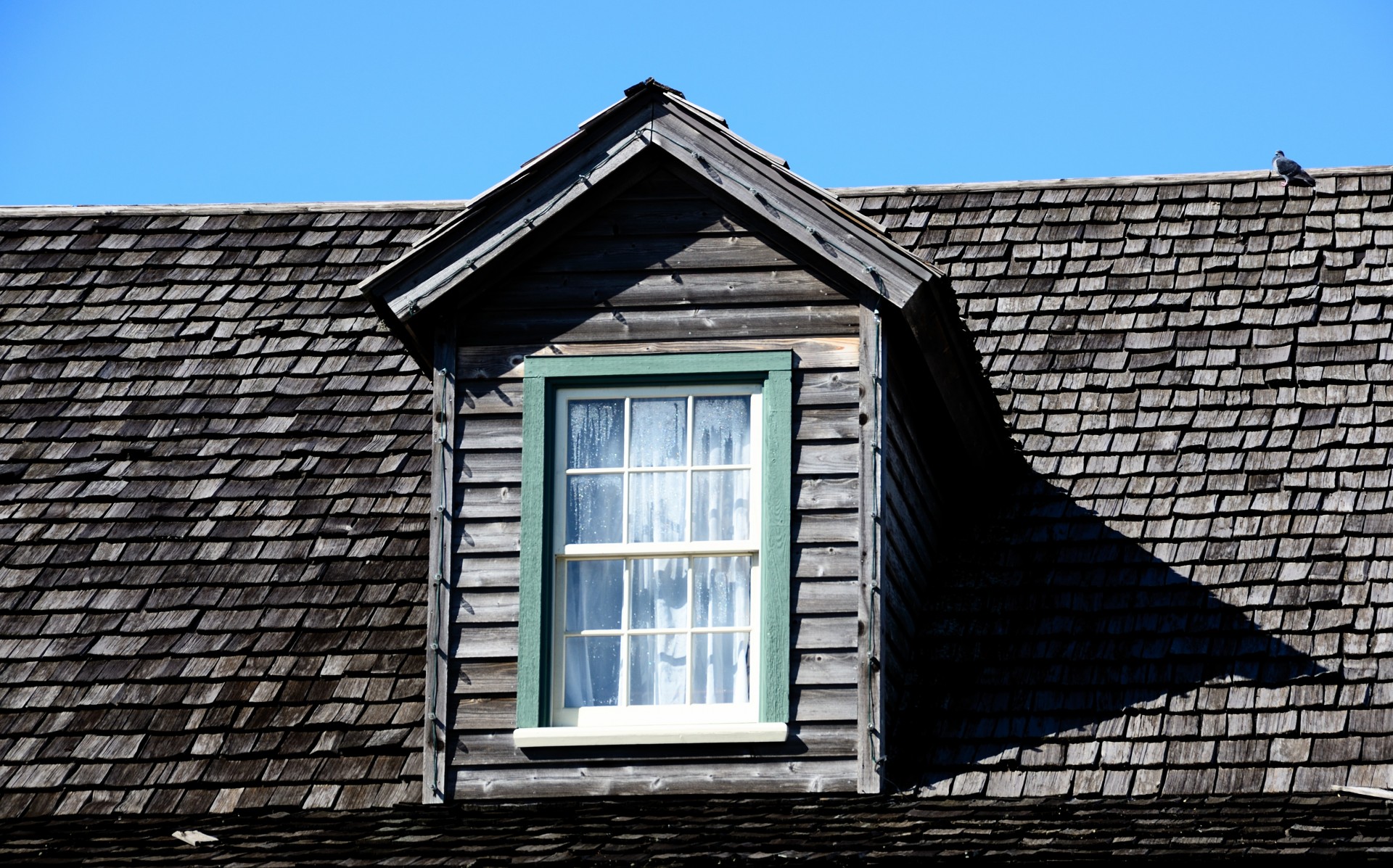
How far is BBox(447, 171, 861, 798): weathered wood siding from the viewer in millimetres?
8078

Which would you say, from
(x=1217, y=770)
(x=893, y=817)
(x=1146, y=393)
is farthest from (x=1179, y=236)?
(x=893, y=817)

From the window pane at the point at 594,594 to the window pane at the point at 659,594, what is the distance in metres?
0.07

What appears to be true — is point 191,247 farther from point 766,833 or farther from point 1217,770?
point 1217,770

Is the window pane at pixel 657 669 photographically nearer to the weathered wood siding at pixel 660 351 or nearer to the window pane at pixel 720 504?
the weathered wood siding at pixel 660 351

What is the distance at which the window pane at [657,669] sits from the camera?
324 inches

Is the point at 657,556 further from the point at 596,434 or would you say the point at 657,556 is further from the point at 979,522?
the point at 979,522

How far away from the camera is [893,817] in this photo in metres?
7.57

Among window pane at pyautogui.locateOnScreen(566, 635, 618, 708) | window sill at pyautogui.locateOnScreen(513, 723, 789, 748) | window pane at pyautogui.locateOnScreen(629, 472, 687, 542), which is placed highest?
window pane at pyautogui.locateOnScreen(629, 472, 687, 542)

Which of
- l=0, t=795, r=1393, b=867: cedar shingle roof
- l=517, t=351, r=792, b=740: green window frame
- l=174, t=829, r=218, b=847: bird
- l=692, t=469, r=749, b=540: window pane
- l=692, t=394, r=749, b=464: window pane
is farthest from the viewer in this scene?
l=692, t=394, r=749, b=464: window pane

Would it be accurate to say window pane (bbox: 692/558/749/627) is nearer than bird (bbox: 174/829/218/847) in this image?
No

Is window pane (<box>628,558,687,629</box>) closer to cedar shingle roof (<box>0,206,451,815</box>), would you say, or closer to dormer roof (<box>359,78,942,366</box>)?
cedar shingle roof (<box>0,206,451,815</box>)

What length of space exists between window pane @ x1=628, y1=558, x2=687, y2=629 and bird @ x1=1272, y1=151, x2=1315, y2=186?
4928 mm

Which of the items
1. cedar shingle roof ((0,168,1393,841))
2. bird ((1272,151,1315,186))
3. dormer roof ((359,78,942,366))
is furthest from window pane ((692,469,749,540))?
bird ((1272,151,1315,186))

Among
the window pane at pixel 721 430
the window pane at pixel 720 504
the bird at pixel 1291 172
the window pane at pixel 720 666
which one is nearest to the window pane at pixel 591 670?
the window pane at pixel 720 666
